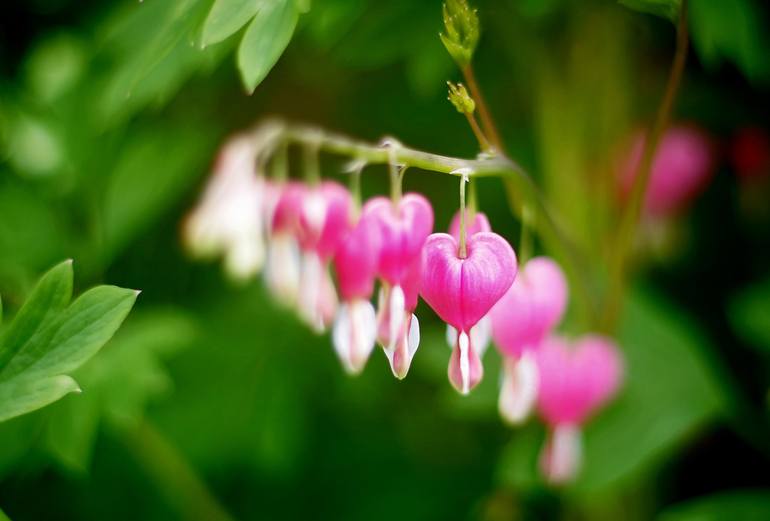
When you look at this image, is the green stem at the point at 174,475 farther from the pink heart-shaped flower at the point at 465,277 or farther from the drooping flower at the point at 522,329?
the pink heart-shaped flower at the point at 465,277

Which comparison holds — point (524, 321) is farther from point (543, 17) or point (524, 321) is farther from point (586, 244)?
point (543, 17)

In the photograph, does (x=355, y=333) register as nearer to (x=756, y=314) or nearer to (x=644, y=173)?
(x=644, y=173)

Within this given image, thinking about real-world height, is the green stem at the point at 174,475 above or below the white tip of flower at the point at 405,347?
below

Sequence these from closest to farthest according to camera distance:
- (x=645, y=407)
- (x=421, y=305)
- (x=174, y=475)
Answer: (x=645, y=407)
(x=174, y=475)
(x=421, y=305)

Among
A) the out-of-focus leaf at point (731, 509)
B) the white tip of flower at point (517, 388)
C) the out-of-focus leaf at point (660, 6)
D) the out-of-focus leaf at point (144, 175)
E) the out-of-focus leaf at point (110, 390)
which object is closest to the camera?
the out-of-focus leaf at point (660, 6)

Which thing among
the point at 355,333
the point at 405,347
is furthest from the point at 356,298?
the point at 405,347

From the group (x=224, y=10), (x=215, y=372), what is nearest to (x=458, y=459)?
(x=215, y=372)

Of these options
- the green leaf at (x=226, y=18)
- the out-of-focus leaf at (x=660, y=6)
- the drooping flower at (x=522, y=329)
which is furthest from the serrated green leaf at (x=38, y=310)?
the out-of-focus leaf at (x=660, y=6)
